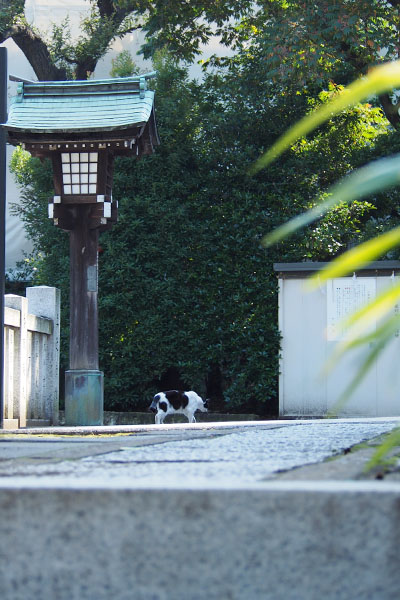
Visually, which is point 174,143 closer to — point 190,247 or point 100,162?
point 190,247

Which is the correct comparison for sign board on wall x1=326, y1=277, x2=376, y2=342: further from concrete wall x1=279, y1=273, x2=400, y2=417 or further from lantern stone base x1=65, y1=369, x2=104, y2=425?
lantern stone base x1=65, y1=369, x2=104, y2=425

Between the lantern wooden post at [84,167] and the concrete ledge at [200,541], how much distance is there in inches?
264

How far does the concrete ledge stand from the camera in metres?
1.19

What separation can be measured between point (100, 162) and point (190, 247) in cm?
312

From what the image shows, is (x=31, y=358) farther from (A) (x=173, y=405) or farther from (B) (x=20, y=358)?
(A) (x=173, y=405)

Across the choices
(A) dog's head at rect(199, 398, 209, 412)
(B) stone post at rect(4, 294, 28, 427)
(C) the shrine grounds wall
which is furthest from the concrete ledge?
(A) dog's head at rect(199, 398, 209, 412)

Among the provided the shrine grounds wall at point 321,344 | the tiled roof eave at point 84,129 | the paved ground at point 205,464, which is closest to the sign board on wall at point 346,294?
the shrine grounds wall at point 321,344

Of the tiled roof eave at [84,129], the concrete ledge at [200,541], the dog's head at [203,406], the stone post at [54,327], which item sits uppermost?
the tiled roof eave at [84,129]

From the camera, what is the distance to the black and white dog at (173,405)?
9711 millimetres

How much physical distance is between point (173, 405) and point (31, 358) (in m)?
2.08

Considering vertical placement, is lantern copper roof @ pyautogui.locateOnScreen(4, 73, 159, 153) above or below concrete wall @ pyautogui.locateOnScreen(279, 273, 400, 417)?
above

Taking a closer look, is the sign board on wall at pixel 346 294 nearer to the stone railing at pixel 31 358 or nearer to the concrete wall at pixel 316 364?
the concrete wall at pixel 316 364

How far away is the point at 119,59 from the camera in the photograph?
12531 mm

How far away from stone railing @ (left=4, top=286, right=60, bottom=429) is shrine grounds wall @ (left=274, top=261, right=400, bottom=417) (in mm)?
2636
